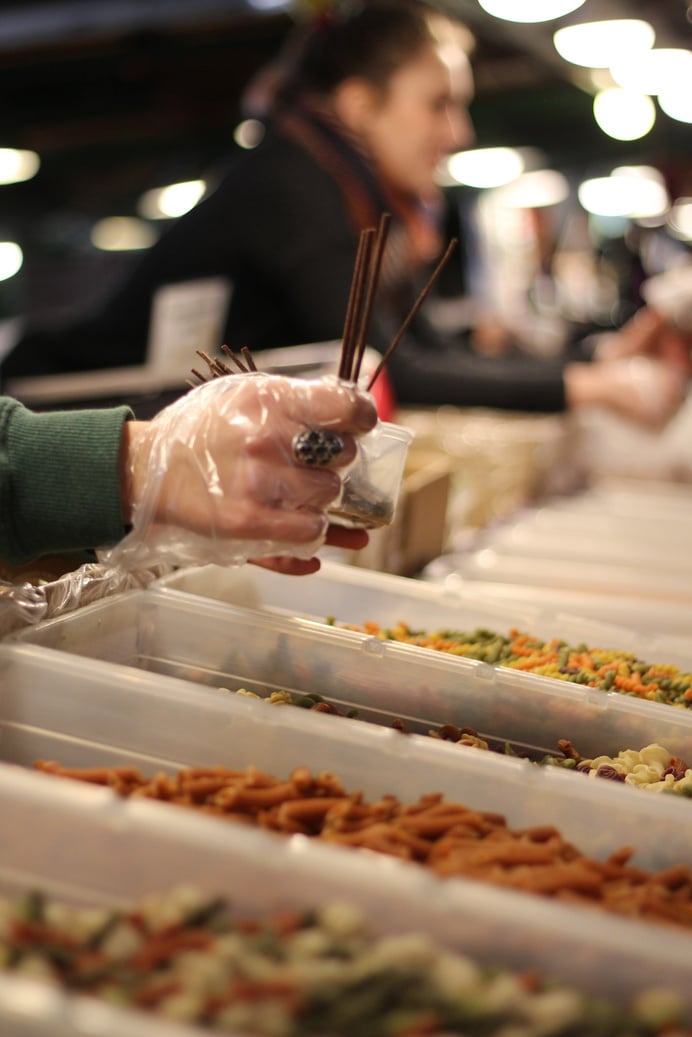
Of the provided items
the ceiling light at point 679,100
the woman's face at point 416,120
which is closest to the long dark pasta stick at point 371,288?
the woman's face at point 416,120

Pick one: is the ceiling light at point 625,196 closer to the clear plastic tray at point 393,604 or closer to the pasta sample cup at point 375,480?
the clear plastic tray at point 393,604

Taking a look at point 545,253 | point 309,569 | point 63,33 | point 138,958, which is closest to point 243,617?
point 309,569

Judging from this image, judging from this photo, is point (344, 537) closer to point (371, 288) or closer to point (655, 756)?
point (371, 288)

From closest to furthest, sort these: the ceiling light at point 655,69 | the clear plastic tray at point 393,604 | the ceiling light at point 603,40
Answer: the clear plastic tray at point 393,604, the ceiling light at point 603,40, the ceiling light at point 655,69

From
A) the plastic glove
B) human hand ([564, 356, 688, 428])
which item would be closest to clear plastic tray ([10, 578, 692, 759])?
the plastic glove

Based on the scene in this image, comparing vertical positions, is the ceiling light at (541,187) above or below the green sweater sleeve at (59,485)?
above

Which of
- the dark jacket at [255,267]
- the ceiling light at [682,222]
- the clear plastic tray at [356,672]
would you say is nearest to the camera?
the clear plastic tray at [356,672]

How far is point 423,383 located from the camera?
2650 mm

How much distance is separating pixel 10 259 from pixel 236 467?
11.1 metres

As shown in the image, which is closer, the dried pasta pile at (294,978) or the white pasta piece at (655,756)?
the dried pasta pile at (294,978)

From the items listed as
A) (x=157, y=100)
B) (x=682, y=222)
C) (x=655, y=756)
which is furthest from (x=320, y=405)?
(x=682, y=222)

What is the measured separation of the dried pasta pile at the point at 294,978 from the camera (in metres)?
0.61

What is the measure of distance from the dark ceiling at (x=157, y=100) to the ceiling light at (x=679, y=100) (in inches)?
16.3

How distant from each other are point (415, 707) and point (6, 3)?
627 cm
